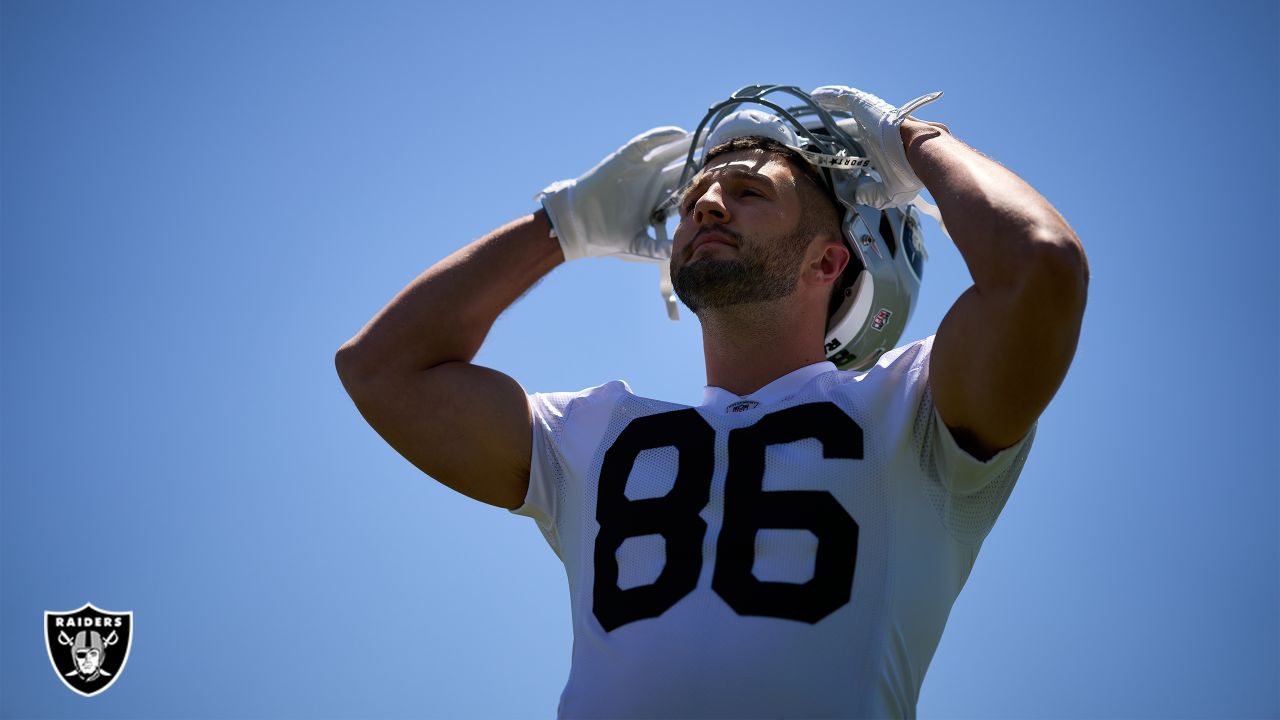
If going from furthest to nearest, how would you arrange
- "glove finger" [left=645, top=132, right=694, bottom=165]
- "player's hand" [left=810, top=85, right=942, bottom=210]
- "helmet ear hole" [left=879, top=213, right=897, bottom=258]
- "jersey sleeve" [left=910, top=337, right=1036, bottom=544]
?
1. "glove finger" [left=645, top=132, right=694, bottom=165]
2. "helmet ear hole" [left=879, top=213, right=897, bottom=258]
3. "player's hand" [left=810, top=85, right=942, bottom=210]
4. "jersey sleeve" [left=910, top=337, right=1036, bottom=544]

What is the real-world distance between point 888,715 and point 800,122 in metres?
1.89

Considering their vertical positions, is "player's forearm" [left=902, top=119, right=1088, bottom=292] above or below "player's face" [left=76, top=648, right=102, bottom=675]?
above

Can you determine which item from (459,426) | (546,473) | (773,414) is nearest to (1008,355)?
(773,414)

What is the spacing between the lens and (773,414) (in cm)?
235

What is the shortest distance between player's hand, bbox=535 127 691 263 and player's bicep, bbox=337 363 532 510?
685 millimetres

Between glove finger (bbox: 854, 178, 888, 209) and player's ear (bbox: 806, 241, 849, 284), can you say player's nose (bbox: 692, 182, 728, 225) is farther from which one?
glove finger (bbox: 854, 178, 888, 209)

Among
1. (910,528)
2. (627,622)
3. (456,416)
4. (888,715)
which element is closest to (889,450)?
(910,528)

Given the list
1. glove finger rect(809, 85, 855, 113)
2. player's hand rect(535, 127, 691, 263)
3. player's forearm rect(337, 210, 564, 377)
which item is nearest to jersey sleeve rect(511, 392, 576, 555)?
player's forearm rect(337, 210, 564, 377)

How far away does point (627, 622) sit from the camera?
208 cm

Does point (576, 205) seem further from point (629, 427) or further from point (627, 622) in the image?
point (627, 622)

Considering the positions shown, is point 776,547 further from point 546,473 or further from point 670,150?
point 670,150

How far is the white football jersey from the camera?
191 cm

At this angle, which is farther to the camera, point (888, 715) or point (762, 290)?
point (762, 290)

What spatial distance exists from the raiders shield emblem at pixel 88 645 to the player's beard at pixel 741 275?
167 inches
